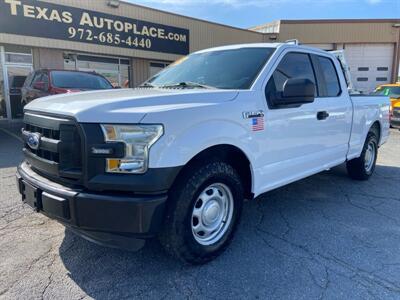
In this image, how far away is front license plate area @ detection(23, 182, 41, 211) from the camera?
2.74 meters

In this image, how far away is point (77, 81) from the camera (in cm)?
934

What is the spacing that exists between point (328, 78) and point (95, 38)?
11.5m

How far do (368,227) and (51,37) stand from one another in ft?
41.4

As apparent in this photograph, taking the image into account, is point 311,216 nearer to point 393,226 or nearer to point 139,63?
point 393,226

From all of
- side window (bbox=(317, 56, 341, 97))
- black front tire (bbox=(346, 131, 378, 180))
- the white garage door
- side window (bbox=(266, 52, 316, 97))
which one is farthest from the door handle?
the white garage door

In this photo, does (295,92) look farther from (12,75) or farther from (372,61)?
(372,61)

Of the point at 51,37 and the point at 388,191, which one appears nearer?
the point at 388,191

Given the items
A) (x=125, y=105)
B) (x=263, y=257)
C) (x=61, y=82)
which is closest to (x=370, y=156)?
(x=263, y=257)

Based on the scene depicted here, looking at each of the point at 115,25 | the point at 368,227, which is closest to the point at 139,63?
the point at 115,25

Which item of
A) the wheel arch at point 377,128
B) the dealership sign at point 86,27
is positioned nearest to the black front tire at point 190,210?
the wheel arch at point 377,128

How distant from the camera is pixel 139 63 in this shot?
15.9 metres

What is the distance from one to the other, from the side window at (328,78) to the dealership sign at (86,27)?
36.8ft

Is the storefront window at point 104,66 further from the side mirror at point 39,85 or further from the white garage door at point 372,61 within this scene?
the white garage door at point 372,61

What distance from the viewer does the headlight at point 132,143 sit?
7.79 ft
